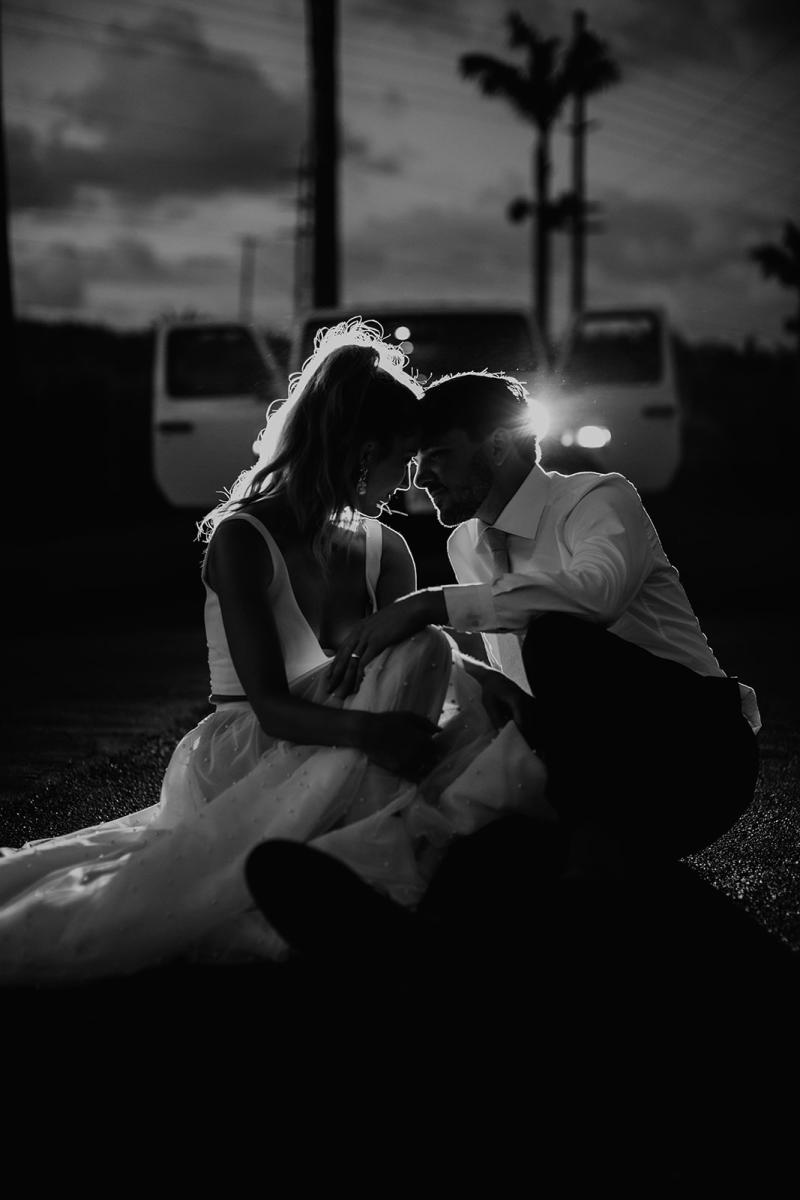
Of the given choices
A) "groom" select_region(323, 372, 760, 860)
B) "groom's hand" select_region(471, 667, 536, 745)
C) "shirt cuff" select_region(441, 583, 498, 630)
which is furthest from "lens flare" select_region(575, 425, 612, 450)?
"shirt cuff" select_region(441, 583, 498, 630)

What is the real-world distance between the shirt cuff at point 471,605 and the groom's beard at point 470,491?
40 cm

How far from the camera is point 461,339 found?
11352 mm

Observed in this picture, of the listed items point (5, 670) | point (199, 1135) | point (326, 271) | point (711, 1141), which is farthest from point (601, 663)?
point (326, 271)

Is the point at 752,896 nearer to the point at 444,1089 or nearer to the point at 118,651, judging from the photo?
the point at 444,1089

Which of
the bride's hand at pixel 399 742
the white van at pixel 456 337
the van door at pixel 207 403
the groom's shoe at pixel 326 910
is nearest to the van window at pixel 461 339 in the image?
the white van at pixel 456 337

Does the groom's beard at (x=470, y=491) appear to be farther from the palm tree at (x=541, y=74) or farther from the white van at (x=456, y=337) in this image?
the palm tree at (x=541, y=74)

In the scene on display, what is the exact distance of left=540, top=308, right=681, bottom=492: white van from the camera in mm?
11531

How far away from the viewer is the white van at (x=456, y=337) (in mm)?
10969

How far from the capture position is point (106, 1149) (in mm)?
2457

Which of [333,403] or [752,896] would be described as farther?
[752,896]

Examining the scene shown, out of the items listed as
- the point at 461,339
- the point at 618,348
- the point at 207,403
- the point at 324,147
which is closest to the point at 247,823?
the point at 461,339

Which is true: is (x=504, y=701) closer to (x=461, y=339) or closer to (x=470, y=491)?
(x=470, y=491)

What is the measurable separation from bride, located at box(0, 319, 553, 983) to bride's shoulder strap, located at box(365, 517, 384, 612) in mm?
104

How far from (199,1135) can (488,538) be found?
207cm
